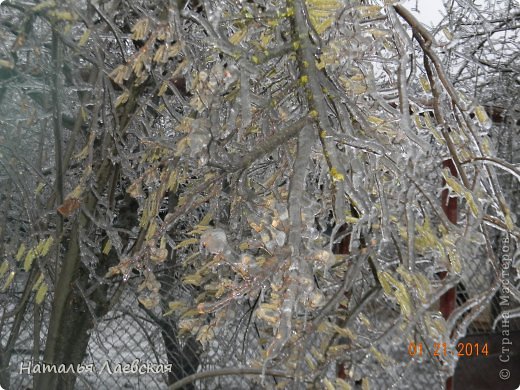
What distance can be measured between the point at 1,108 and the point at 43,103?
92mm

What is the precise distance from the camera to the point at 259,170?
4.78 feet

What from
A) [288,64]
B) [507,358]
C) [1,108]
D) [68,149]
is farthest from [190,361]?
[507,358]

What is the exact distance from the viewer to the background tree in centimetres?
92

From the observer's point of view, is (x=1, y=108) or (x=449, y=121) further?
(x=1, y=108)

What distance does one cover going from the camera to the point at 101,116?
1407mm

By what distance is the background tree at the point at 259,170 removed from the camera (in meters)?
0.92

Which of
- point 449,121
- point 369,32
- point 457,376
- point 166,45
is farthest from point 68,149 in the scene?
point 457,376

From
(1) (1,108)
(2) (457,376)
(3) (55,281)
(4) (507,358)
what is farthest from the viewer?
(4) (507,358)

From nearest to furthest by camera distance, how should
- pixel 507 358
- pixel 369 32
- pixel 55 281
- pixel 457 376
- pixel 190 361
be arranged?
pixel 369 32, pixel 55 281, pixel 190 361, pixel 457 376, pixel 507 358

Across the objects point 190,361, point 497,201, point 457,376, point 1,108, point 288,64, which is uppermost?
point 1,108

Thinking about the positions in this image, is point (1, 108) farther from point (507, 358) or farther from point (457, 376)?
point (507, 358)

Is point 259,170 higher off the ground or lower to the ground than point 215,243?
higher

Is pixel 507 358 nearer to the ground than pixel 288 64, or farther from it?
nearer to the ground

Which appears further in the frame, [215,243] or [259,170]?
[259,170]
